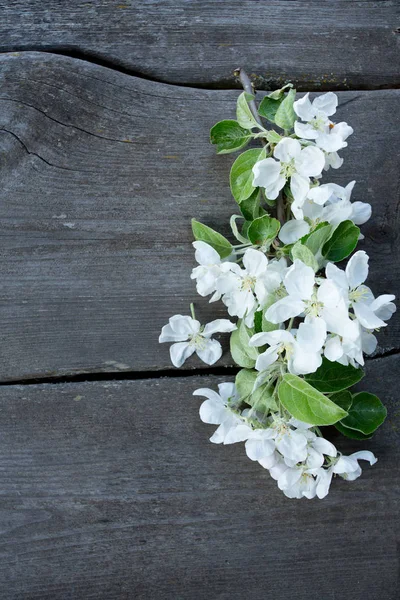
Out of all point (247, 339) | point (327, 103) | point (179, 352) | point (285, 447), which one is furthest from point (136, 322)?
point (327, 103)

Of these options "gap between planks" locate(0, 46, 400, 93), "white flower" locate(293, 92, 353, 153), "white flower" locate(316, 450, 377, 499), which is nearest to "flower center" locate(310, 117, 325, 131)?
"white flower" locate(293, 92, 353, 153)

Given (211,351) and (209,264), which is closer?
(209,264)

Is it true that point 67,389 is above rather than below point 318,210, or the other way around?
below

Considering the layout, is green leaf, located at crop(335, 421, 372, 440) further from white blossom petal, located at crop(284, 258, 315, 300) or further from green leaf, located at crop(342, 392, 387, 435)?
white blossom petal, located at crop(284, 258, 315, 300)

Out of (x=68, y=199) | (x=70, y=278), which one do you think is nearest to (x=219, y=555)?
(x=70, y=278)

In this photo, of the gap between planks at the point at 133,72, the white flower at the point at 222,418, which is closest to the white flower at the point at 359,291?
the white flower at the point at 222,418

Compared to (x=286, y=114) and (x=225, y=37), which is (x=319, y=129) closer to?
(x=286, y=114)

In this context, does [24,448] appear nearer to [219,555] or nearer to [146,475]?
[146,475]
